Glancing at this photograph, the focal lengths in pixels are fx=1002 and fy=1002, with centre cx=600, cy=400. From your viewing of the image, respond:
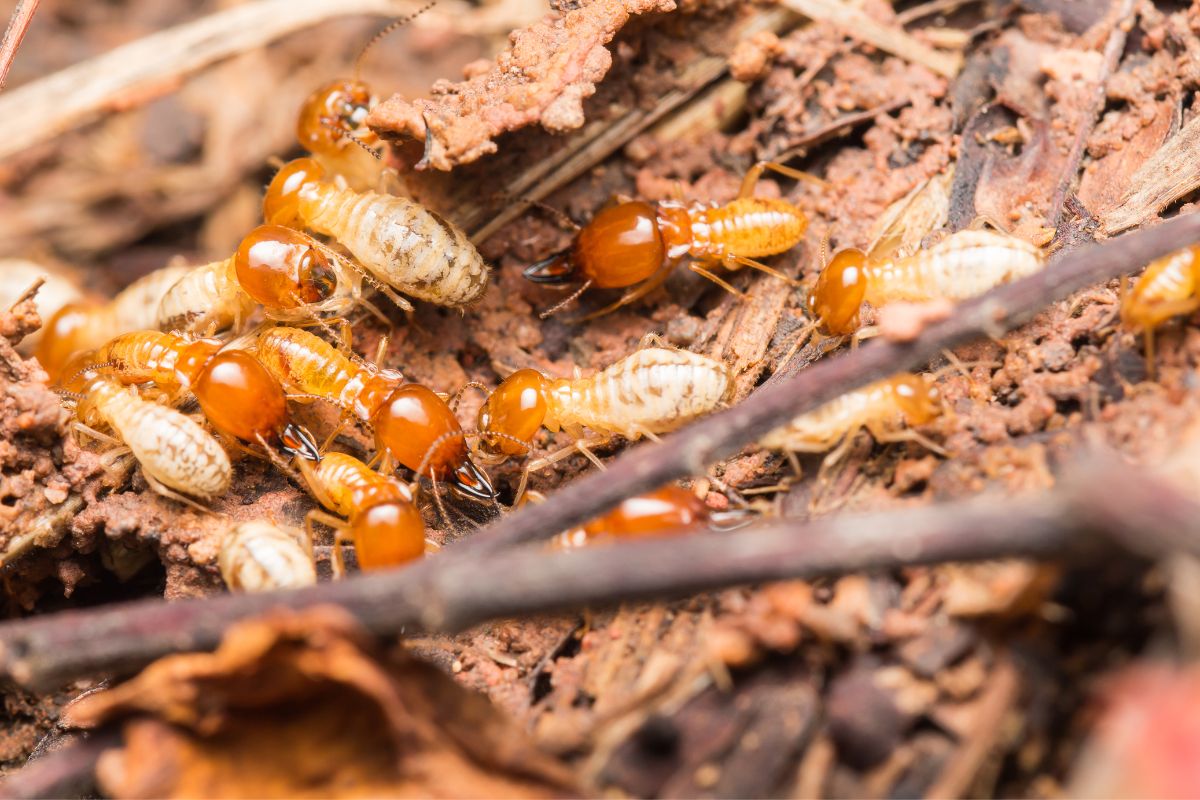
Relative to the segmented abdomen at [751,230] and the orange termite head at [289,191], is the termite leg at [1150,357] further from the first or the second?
the orange termite head at [289,191]

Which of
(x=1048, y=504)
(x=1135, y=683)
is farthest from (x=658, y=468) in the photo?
(x=1135, y=683)

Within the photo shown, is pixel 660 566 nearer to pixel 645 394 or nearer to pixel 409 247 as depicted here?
pixel 645 394

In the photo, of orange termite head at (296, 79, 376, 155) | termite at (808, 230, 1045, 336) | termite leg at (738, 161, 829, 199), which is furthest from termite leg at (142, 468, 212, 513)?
termite leg at (738, 161, 829, 199)

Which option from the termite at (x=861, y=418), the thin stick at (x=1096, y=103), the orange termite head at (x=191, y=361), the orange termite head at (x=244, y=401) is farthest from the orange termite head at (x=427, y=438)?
the thin stick at (x=1096, y=103)

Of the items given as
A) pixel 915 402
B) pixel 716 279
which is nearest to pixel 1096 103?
pixel 716 279

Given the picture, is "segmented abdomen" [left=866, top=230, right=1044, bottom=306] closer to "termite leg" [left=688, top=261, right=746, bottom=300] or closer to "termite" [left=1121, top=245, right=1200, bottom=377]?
"termite" [left=1121, top=245, right=1200, bottom=377]
